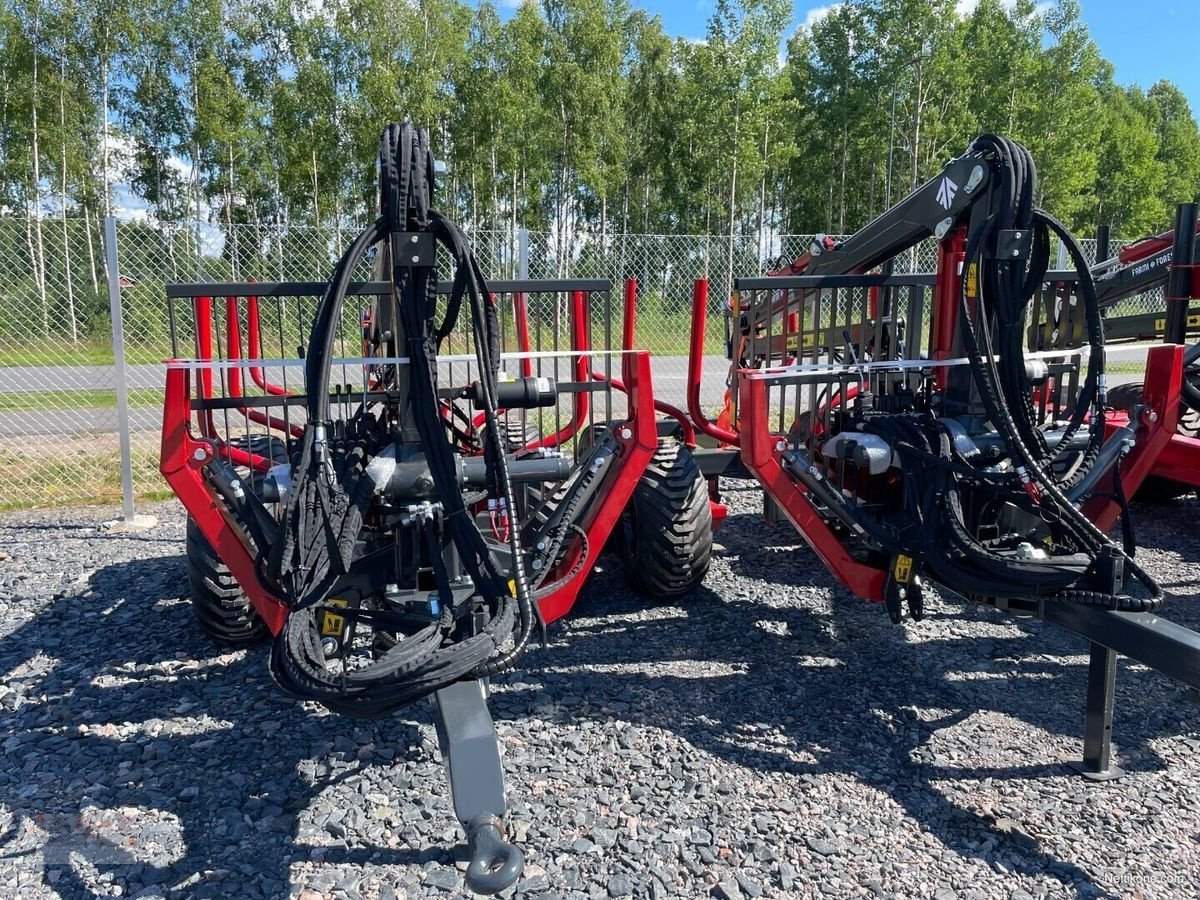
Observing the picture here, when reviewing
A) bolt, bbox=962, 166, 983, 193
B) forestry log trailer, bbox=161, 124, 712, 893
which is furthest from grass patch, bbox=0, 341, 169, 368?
bolt, bbox=962, 166, 983, 193

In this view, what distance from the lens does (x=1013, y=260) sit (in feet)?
10.7

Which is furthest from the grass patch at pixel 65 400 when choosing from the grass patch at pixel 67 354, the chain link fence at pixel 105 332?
the grass patch at pixel 67 354

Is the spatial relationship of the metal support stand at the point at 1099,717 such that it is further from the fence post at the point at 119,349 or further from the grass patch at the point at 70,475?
the grass patch at the point at 70,475

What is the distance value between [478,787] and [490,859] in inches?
6.7

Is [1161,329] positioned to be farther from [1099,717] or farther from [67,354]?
[67,354]

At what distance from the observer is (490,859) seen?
6.25ft

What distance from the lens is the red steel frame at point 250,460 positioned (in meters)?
3.16

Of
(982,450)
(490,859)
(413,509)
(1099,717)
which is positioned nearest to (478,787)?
(490,859)

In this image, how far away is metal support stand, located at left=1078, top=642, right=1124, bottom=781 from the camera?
281 cm

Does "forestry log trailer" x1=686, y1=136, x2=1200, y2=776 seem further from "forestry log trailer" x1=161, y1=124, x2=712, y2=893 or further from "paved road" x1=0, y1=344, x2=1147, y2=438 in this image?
"paved road" x1=0, y1=344, x2=1147, y2=438

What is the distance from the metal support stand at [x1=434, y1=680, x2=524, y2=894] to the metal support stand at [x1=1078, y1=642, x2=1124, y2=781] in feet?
6.45

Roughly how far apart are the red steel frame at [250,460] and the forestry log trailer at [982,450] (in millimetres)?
507

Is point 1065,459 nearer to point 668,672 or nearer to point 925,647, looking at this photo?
point 925,647

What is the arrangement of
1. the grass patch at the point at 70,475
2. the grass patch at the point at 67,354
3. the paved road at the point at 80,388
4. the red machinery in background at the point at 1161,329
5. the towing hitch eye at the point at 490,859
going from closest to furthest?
the towing hitch eye at the point at 490,859, the red machinery in background at the point at 1161,329, the grass patch at the point at 70,475, the grass patch at the point at 67,354, the paved road at the point at 80,388
